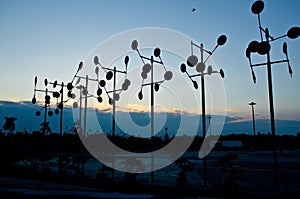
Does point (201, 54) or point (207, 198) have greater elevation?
point (201, 54)

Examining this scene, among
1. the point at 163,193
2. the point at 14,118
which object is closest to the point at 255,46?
the point at 163,193

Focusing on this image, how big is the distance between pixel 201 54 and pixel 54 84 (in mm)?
8723

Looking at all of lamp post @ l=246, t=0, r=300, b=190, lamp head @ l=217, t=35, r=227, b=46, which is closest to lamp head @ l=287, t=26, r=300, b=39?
lamp post @ l=246, t=0, r=300, b=190

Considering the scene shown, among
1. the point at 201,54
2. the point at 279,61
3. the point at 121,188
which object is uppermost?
the point at 201,54

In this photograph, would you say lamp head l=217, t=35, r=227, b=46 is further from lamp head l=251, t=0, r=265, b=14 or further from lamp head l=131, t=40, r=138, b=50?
lamp head l=131, t=40, r=138, b=50

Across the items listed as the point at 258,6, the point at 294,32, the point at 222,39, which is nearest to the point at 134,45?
the point at 222,39

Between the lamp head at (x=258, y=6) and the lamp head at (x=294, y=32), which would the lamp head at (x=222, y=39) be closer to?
the lamp head at (x=258, y=6)

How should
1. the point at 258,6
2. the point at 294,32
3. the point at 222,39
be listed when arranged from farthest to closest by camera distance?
the point at 222,39 < the point at 258,6 < the point at 294,32

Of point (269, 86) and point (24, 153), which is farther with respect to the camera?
point (24, 153)

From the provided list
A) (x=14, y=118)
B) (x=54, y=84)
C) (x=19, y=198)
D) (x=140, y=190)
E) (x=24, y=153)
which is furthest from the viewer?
(x=14, y=118)

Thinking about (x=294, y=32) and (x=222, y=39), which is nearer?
(x=294, y=32)

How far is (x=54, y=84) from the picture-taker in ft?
52.8

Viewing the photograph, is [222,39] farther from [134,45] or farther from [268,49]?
[134,45]

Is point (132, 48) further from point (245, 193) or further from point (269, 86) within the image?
point (245, 193)
